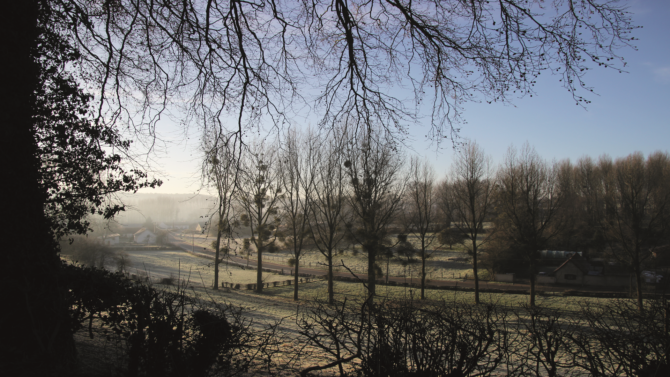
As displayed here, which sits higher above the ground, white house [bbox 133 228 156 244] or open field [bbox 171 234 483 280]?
white house [bbox 133 228 156 244]

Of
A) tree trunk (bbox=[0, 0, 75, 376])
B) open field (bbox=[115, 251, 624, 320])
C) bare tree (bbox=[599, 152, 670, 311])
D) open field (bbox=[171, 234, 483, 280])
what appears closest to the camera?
tree trunk (bbox=[0, 0, 75, 376])

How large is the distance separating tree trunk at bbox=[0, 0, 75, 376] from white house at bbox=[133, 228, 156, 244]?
134 feet

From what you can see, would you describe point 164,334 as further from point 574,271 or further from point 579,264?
point 579,264

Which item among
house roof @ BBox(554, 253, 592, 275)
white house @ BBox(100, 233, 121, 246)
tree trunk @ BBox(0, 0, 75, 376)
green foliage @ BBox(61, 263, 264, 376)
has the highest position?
tree trunk @ BBox(0, 0, 75, 376)

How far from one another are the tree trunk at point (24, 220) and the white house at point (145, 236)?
40.9m

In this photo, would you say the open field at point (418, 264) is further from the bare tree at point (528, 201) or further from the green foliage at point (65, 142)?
the green foliage at point (65, 142)

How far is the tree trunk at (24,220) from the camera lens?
12.3 ft

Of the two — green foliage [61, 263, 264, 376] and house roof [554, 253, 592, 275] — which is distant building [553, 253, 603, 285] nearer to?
house roof [554, 253, 592, 275]

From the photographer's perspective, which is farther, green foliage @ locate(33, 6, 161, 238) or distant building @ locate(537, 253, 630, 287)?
distant building @ locate(537, 253, 630, 287)

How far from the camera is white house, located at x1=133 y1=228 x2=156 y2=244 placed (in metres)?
40.8

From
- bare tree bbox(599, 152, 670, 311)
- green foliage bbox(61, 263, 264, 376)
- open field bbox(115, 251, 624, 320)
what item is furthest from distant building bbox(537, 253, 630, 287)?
green foliage bbox(61, 263, 264, 376)

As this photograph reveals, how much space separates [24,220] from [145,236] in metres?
43.6

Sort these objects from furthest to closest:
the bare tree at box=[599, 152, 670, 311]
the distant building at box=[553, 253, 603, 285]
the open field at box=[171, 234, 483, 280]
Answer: the open field at box=[171, 234, 483, 280]
the distant building at box=[553, 253, 603, 285]
the bare tree at box=[599, 152, 670, 311]

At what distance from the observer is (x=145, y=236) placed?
139ft
